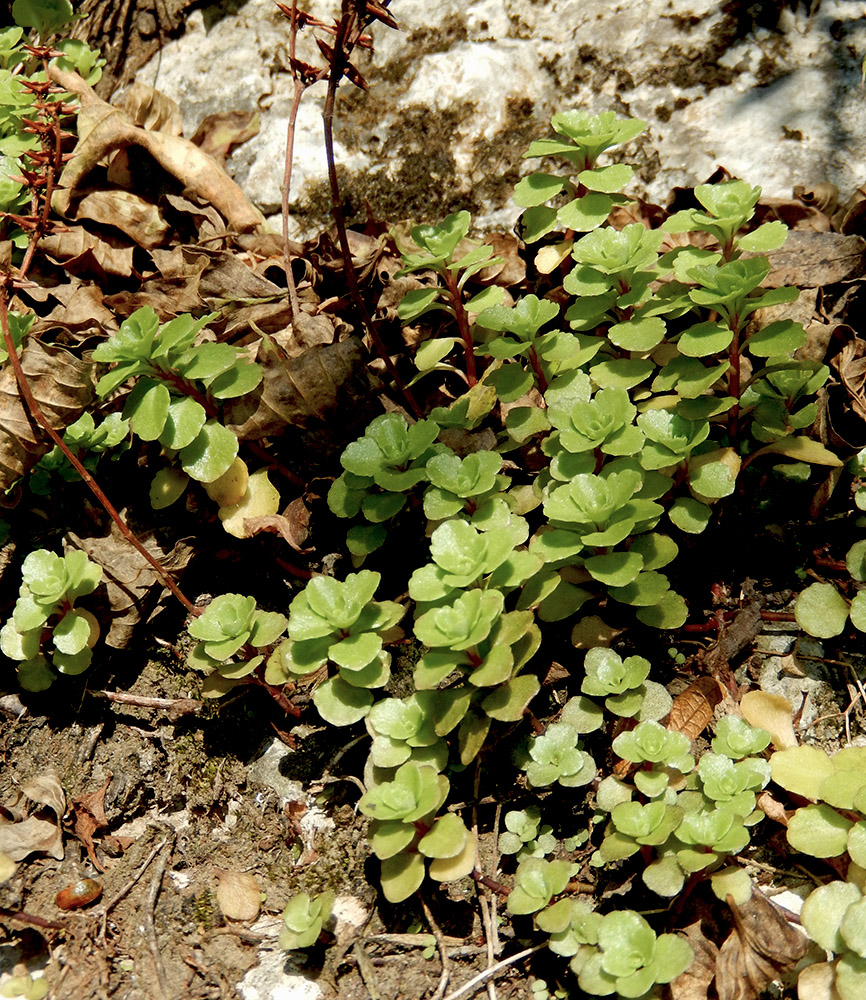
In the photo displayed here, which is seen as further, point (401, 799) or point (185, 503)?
point (185, 503)

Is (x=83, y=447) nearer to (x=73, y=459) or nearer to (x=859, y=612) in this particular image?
(x=73, y=459)

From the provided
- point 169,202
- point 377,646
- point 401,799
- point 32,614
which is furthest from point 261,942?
point 169,202

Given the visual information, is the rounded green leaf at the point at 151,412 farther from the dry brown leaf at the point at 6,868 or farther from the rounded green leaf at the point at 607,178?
the rounded green leaf at the point at 607,178

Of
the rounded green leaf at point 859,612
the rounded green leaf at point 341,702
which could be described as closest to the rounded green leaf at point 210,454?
the rounded green leaf at point 341,702

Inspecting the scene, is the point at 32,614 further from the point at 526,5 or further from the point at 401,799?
the point at 526,5

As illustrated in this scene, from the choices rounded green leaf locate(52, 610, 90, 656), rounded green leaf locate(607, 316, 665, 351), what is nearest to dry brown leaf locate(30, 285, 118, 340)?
rounded green leaf locate(52, 610, 90, 656)
